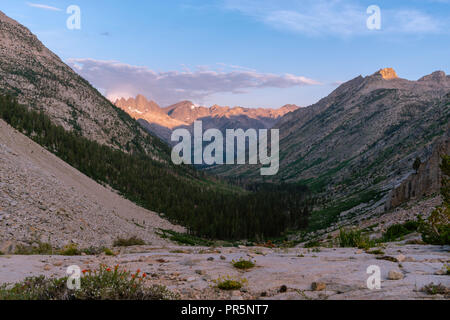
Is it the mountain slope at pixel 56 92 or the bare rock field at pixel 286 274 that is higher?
the mountain slope at pixel 56 92

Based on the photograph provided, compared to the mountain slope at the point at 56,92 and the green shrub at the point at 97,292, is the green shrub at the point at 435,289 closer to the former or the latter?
the green shrub at the point at 97,292

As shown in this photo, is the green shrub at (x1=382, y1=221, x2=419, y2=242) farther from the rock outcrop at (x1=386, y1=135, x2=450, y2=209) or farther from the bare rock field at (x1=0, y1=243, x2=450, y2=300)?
the rock outcrop at (x1=386, y1=135, x2=450, y2=209)

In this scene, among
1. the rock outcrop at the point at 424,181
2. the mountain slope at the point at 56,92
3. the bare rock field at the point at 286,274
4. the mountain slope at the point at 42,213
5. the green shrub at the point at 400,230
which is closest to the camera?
the bare rock field at the point at 286,274

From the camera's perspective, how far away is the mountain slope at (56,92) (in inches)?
5084

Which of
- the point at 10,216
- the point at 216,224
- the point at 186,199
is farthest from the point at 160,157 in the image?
the point at 10,216

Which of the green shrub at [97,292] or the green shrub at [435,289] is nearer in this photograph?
the green shrub at [435,289]

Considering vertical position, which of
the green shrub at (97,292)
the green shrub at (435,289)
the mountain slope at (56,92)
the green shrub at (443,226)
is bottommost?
the green shrub at (97,292)

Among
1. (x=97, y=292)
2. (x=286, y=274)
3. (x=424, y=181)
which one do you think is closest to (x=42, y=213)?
(x=97, y=292)

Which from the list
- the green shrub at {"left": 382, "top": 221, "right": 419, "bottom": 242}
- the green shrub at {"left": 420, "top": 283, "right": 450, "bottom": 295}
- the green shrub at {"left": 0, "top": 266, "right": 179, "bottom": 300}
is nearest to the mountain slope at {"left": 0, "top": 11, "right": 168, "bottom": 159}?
the green shrub at {"left": 382, "top": 221, "right": 419, "bottom": 242}

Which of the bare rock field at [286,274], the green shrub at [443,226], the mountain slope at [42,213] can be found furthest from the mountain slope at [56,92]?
the green shrub at [443,226]

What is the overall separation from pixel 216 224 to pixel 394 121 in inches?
6034

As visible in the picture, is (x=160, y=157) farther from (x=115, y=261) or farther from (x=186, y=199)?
(x=115, y=261)

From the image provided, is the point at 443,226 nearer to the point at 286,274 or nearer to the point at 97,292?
the point at 286,274
